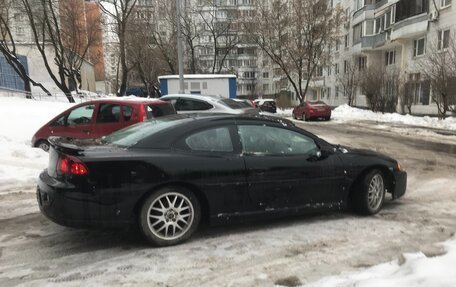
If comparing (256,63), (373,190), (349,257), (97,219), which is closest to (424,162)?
(373,190)

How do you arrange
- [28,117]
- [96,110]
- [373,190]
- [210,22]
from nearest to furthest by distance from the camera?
[373,190] < [96,110] < [28,117] < [210,22]

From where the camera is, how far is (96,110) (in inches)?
390

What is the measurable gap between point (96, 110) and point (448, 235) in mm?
7616

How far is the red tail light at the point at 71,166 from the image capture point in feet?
14.1

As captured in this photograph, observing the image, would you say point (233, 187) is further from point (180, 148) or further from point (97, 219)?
point (97, 219)

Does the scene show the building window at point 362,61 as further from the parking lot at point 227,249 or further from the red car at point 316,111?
the parking lot at point 227,249

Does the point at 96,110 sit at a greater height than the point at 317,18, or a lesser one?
lesser

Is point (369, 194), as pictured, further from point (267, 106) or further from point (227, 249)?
point (267, 106)

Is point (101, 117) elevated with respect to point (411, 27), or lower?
lower

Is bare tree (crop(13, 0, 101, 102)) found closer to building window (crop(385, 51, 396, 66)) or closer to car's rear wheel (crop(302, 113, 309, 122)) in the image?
car's rear wheel (crop(302, 113, 309, 122))

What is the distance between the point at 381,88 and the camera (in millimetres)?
29781

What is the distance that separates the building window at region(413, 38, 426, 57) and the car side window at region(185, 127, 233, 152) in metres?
30.6

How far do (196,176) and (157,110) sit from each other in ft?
17.7

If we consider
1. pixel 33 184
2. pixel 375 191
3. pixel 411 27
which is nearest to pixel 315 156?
pixel 375 191
